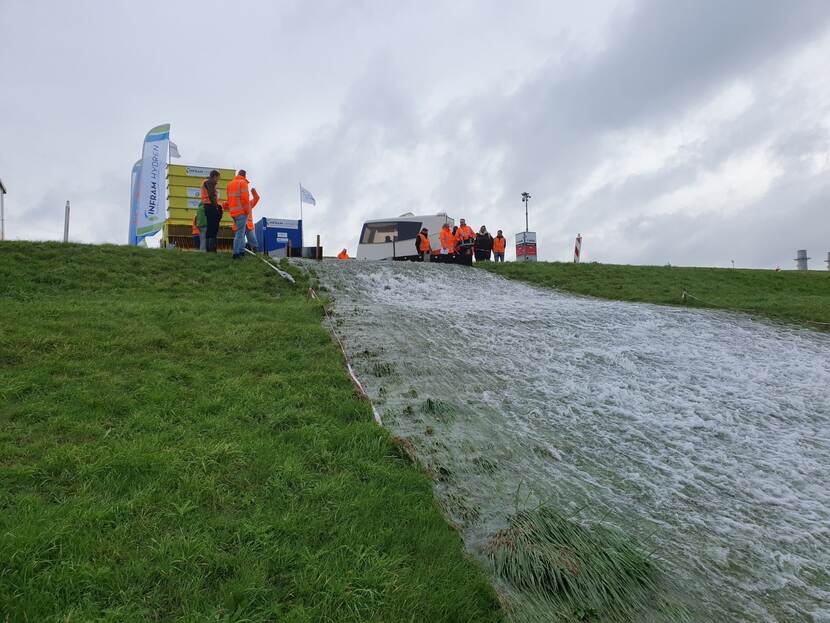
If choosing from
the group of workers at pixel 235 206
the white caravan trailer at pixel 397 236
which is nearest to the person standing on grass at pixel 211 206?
the group of workers at pixel 235 206

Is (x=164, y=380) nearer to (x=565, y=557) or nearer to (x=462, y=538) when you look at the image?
(x=462, y=538)

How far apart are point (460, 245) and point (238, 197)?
10887mm

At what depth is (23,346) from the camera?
662 cm

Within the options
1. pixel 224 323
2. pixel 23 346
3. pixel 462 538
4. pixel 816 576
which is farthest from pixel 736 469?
pixel 23 346

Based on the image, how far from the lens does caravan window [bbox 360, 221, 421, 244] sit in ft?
85.1

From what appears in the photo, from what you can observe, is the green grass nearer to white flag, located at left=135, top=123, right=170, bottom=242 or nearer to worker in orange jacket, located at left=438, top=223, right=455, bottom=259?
worker in orange jacket, located at left=438, top=223, right=455, bottom=259

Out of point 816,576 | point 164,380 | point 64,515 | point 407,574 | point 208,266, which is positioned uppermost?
point 208,266

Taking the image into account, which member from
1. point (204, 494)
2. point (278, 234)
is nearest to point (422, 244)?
point (278, 234)

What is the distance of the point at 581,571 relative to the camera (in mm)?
3420

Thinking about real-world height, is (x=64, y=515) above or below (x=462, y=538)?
above

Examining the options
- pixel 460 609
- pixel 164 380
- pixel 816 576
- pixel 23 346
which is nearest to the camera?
pixel 460 609

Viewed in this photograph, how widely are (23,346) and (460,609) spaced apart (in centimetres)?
646

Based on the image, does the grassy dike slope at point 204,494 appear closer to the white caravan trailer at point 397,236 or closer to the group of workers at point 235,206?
the group of workers at point 235,206

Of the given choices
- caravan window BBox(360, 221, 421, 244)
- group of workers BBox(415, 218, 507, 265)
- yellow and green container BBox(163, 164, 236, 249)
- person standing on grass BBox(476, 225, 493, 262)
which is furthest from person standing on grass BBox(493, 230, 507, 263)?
yellow and green container BBox(163, 164, 236, 249)
